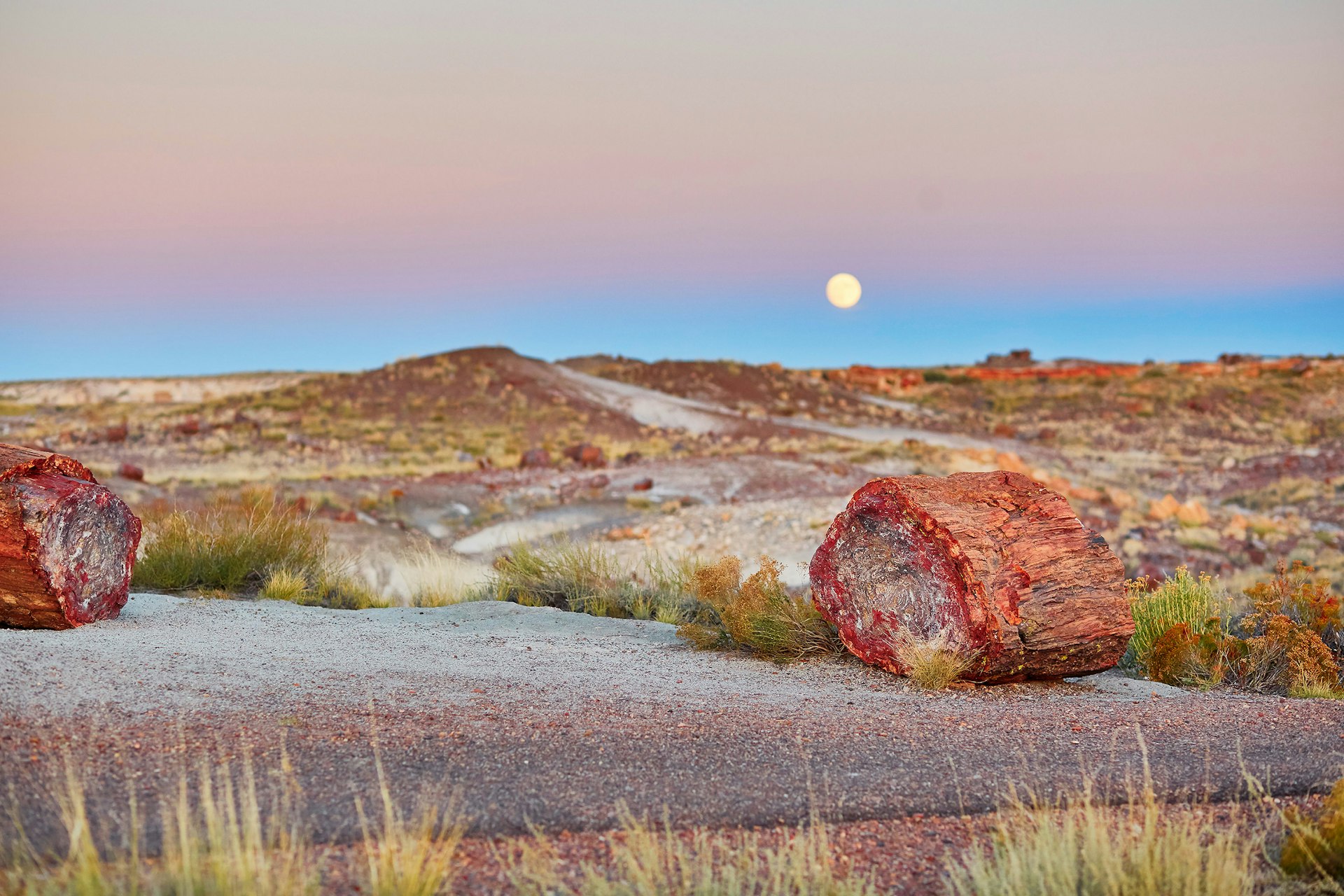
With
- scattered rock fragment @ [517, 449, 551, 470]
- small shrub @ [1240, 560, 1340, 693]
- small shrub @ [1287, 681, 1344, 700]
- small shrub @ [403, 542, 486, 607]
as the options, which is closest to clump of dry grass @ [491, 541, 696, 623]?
small shrub @ [403, 542, 486, 607]

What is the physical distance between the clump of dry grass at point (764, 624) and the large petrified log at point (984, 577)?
1.90 feet

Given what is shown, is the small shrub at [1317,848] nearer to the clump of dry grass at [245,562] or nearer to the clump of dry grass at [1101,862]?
the clump of dry grass at [1101,862]

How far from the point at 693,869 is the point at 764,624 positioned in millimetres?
4166

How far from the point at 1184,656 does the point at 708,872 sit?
212 inches

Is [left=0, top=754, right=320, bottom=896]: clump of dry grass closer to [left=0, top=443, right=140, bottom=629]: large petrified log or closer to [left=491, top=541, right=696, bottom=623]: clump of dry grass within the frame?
Answer: [left=0, top=443, right=140, bottom=629]: large petrified log

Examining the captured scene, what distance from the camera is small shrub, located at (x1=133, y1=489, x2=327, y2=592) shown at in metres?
9.85

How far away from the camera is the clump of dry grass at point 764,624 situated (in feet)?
24.5

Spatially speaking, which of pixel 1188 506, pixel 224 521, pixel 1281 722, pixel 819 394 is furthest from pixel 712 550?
pixel 819 394

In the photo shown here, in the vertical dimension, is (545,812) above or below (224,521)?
below

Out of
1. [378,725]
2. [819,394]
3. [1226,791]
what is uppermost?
[819,394]

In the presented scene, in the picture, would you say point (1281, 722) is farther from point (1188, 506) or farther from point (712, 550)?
point (1188, 506)

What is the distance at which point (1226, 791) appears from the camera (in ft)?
14.4

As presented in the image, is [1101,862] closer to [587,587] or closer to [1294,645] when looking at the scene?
[1294,645]

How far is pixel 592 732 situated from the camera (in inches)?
192
